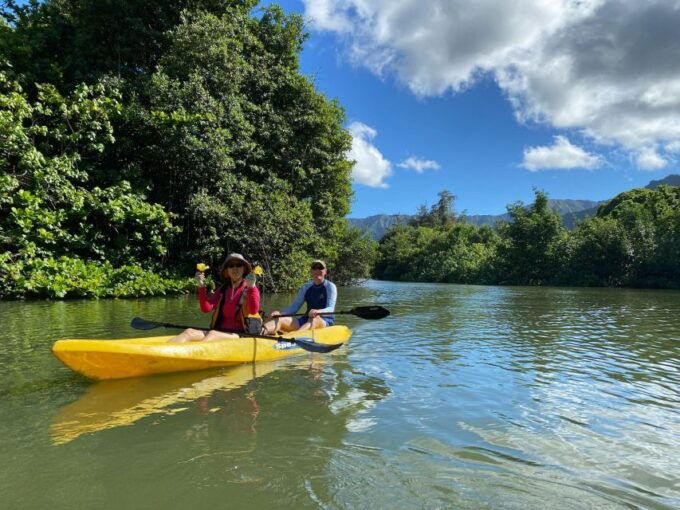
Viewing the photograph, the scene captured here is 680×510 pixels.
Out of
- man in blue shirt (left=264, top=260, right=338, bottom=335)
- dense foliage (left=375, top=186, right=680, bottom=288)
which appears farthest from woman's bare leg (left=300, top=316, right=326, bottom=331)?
dense foliage (left=375, top=186, right=680, bottom=288)

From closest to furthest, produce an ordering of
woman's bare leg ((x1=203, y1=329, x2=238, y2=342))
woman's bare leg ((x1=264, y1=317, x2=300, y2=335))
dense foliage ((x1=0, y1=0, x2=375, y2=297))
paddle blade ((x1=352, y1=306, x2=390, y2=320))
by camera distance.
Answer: woman's bare leg ((x1=203, y1=329, x2=238, y2=342))
woman's bare leg ((x1=264, y1=317, x2=300, y2=335))
paddle blade ((x1=352, y1=306, x2=390, y2=320))
dense foliage ((x1=0, y1=0, x2=375, y2=297))

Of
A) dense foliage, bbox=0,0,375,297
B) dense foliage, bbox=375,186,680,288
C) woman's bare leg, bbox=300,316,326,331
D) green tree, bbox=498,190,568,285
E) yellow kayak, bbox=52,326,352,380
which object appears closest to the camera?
yellow kayak, bbox=52,326,352,380

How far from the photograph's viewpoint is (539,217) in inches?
1603

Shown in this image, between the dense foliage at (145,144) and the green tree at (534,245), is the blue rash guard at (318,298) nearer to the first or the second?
the dense foliage at (145,144)

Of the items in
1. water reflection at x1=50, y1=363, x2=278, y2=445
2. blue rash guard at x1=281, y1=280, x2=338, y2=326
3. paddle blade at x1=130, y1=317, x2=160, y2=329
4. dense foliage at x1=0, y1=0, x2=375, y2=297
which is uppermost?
dense foliage at x1=0, y1=0, x2=375, y2=297

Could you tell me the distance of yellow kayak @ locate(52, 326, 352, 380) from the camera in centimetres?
504

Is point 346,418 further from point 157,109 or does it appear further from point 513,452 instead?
point 157,109

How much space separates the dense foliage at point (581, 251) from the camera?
32.6 metres

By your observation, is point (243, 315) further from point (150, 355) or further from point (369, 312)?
point (369, 312)

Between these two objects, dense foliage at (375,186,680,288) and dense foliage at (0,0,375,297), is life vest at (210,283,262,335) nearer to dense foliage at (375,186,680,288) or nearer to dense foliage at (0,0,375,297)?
dense foliage at (0,0,375,297)

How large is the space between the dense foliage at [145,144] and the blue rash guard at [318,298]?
9427mm

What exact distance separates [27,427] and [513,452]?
3926 millimetres

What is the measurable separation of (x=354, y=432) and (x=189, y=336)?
117 inches

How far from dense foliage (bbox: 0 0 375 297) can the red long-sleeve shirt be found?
963 centimetres
